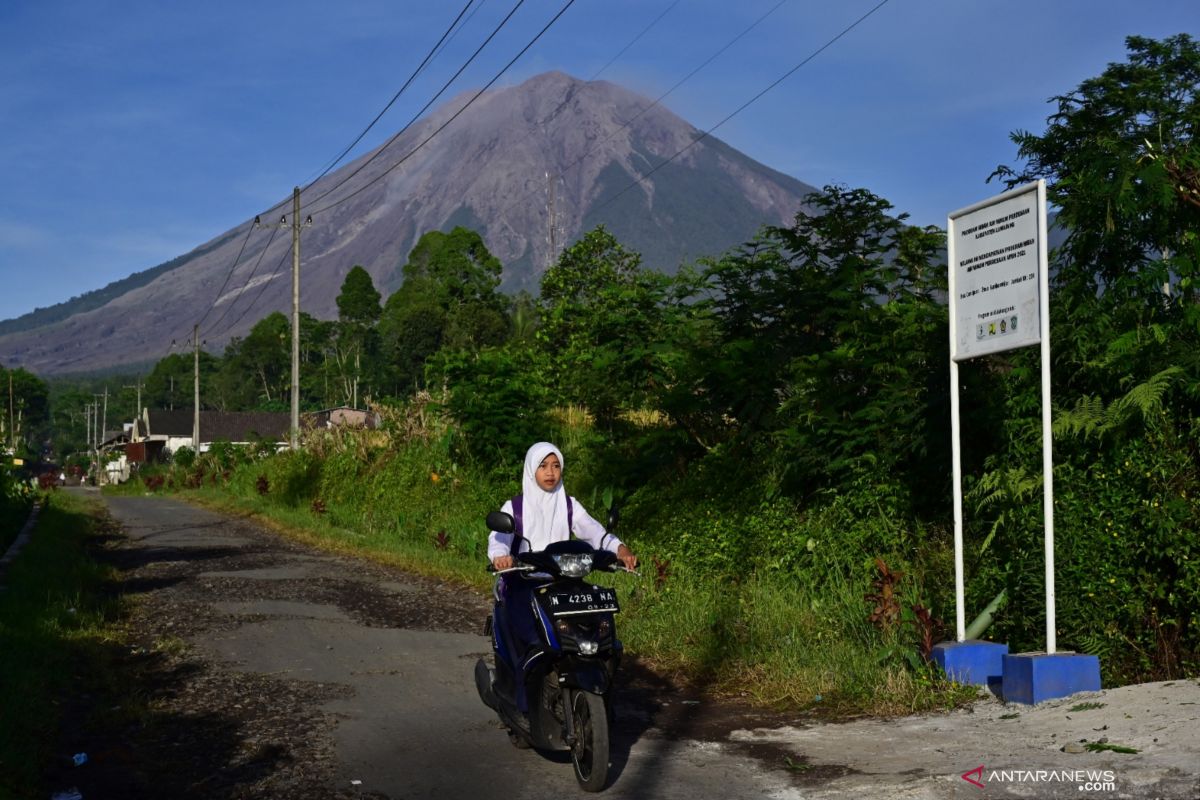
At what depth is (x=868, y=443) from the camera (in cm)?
1036

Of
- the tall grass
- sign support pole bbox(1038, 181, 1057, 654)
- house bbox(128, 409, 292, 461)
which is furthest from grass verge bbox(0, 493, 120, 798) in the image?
house bbox(128, 409, 292, 461)

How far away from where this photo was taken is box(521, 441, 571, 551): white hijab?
6.92m

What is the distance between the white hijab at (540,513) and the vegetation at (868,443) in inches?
80.5

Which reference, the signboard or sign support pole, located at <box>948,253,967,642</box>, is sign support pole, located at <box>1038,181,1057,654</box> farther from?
sign support pole, located at <box>948,253,967,642</box>

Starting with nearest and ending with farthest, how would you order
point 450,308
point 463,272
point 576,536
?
point 576,536
point 450,308
point 463,272

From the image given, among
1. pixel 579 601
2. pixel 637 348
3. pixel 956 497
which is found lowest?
pixel 579 601

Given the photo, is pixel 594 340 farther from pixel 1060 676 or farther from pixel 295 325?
pixel 295 325

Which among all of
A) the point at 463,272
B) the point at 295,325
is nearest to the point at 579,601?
the point at 295,325

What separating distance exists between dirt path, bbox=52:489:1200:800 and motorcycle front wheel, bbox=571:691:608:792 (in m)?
0.16

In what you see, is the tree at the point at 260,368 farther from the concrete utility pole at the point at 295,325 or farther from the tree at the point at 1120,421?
the tree at the point at 1120,421

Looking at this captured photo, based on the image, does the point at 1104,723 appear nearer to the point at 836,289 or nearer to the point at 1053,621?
the point at 1053,621

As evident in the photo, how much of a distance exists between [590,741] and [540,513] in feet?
5.02

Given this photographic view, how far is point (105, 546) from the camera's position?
20734 millimetres

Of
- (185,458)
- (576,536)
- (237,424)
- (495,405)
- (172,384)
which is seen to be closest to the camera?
(576,536)
